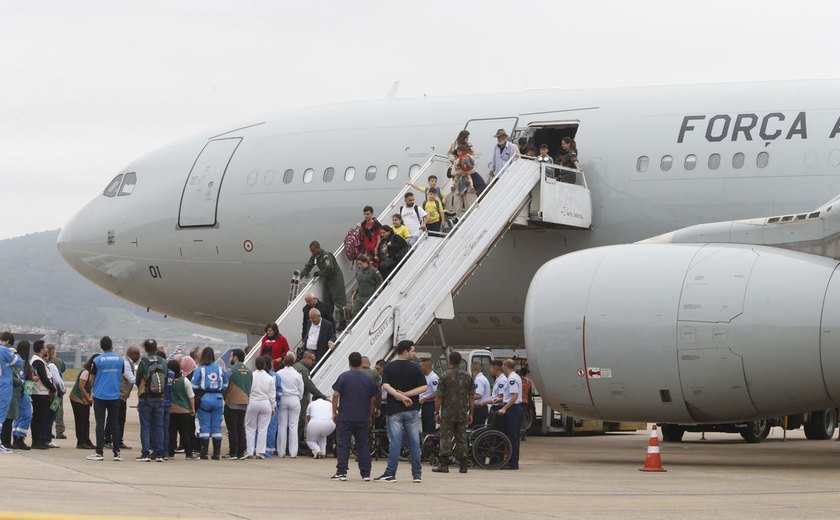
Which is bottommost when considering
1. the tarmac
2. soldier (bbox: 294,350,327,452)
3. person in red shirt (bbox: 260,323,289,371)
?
the tarmac

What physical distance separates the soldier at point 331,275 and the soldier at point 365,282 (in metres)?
0.64

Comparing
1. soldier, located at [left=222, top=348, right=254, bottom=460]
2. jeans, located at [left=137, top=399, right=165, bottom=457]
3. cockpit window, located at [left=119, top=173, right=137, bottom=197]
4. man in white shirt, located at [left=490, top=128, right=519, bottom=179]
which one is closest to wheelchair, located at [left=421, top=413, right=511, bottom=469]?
soldier, located at [left=222, top=348, right=254, bottom=460]

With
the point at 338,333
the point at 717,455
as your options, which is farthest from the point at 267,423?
the point at 717,455

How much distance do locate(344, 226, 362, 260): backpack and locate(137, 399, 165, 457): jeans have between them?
4.87 m

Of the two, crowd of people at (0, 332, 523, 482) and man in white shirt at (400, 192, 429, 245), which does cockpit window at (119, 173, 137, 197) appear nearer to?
crowd of people at (0, 332, 523, 482)

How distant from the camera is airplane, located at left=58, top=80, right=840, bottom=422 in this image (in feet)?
51.5

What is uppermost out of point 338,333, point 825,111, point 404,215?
point 825,111

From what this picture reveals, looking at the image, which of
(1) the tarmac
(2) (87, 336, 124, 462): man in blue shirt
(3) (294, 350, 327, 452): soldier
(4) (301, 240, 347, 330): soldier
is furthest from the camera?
(4) (301, 240, 347, 330): soldier

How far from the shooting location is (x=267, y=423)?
17109 millimetres

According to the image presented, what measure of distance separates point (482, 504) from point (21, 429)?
315 inches

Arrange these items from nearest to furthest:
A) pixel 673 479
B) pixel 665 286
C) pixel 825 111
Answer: pixel 673 479 → pixel 665 286 → pixel 825 111

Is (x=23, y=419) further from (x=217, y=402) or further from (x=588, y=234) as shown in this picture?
(x=588, y=234)

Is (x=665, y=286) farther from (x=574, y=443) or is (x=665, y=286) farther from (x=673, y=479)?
(x=574, y=443)

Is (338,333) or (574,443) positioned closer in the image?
(338,333)
